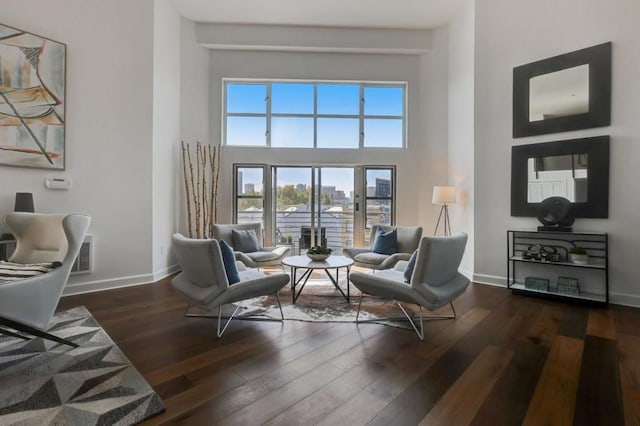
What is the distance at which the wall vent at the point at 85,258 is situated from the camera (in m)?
3.68

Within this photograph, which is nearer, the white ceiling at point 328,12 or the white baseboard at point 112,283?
the white baseboard at point 112,283

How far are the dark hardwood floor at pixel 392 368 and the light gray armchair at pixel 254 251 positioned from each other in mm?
1366

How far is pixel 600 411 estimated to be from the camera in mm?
1650

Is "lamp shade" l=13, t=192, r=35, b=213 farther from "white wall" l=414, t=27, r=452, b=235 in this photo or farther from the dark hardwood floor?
"white wall" l=414, t=27, r=452, b=235

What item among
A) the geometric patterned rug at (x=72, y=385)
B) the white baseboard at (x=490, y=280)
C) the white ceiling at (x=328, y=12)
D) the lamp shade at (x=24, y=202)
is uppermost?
the white ceiling at (x=328, y=12)

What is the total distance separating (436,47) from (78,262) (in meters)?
6.50

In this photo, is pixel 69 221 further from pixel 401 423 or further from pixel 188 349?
pixel 401 423

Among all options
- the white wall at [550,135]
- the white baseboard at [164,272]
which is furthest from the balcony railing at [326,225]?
the white wall at [550,135]

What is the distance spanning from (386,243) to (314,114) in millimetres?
2980

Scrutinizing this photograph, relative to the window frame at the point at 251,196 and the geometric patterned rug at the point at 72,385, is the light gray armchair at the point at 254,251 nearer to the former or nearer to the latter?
the window frame at the point at 251,196

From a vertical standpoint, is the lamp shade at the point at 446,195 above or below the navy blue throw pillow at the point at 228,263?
above

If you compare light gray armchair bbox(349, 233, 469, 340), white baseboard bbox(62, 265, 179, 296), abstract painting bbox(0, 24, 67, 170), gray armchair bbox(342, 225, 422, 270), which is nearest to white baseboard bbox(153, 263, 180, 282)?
white baseboard bbox(62, 265, 179, 296)

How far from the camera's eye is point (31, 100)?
335cm

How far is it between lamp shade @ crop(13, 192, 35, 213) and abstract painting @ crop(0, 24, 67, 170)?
1.32 ft
